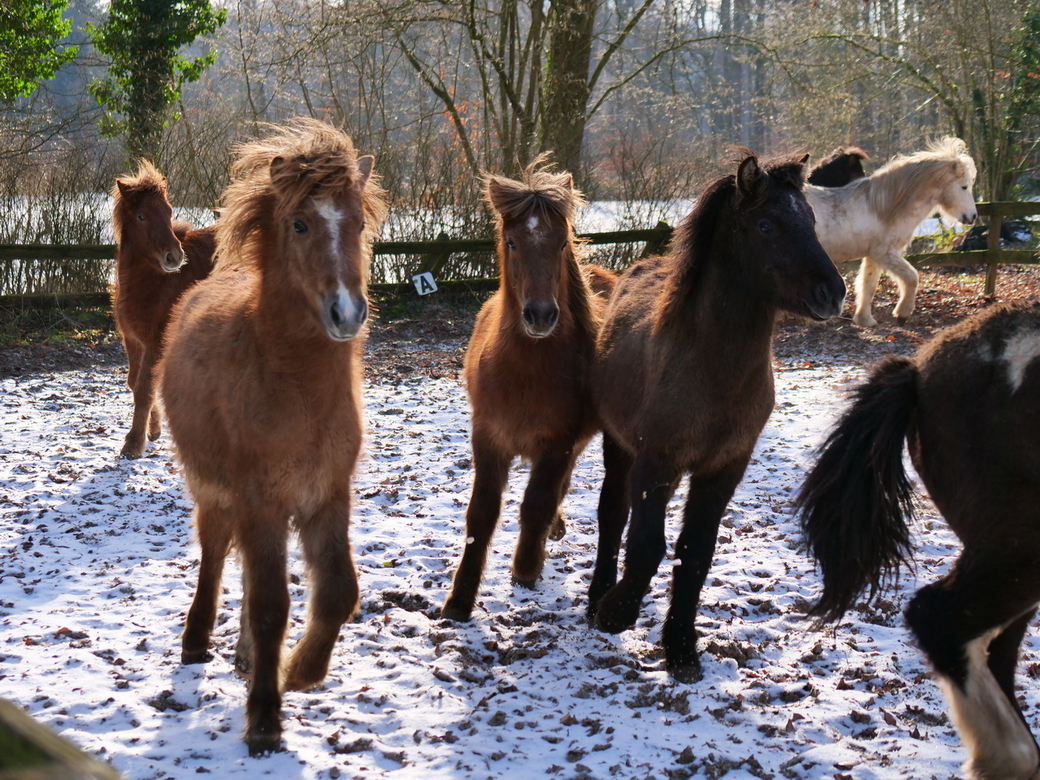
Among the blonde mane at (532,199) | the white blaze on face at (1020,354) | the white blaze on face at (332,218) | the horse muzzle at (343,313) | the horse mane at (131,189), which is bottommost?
the white blaze on face at (1020,354)

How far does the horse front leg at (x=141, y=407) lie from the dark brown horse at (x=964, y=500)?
17.5ft

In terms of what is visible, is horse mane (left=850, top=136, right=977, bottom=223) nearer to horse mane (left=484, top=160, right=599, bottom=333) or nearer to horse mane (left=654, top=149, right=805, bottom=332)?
horse mane (left=484, top=160, right=599, bottom=333)

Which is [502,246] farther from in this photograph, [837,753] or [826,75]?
[826,75]

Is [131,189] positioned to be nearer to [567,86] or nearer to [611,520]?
[611,520]

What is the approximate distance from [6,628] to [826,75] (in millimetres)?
20403

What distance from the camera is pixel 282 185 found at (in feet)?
11.0

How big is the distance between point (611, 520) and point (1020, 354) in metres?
2.11

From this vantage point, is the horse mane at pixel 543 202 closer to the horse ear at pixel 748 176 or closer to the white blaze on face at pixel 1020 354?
the horse ear at pixel 748 176

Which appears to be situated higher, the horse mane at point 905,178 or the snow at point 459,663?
the horse mane at point 905,178

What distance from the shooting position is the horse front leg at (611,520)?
452 centimetres

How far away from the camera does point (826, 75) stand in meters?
20.6

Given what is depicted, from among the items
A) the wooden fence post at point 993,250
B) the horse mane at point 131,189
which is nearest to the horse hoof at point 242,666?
the horse mane at point 131,189

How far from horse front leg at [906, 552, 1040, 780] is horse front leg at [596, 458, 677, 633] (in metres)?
1.10

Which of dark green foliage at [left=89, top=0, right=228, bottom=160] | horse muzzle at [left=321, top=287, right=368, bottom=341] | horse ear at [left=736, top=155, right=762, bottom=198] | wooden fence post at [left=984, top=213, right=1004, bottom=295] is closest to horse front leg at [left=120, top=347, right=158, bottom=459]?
horse muzzle at [left=321, top=287, right=368, bottom=341]
